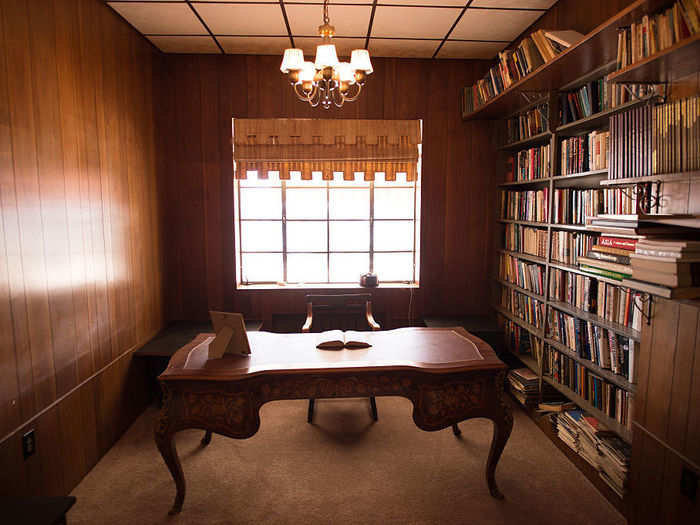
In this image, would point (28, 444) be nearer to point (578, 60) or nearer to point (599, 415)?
point (599, 415)

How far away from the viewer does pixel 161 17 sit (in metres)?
3.33

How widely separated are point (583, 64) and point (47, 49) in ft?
9.73

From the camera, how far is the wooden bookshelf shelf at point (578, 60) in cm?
200

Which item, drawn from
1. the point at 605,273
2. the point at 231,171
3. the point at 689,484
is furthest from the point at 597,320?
the point at 231,171

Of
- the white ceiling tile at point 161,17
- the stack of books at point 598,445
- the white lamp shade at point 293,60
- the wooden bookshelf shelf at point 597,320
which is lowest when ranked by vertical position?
the stack of books at point 598,445

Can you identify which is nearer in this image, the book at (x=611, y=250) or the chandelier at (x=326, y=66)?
the book at (x=611, y=250)

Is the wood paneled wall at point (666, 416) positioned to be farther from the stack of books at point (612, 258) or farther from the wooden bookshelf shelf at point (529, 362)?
the wooden bookshelf shelf at point (529, 362)

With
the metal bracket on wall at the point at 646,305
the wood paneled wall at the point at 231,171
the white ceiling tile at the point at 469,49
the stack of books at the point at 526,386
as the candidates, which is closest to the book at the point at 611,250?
the metal bracket on wall at the point at 646,305

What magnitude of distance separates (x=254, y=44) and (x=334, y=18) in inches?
33.7

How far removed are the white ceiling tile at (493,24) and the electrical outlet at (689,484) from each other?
3013mm

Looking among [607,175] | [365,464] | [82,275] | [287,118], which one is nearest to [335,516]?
[365,464]

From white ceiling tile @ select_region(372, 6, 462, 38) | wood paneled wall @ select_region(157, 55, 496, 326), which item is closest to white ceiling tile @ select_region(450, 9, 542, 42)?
white ceiling tile @ select_region(372, 6, 462, 38)

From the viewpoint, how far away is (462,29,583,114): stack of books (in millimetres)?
2664

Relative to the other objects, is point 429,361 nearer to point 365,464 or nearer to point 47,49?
point 365,464
